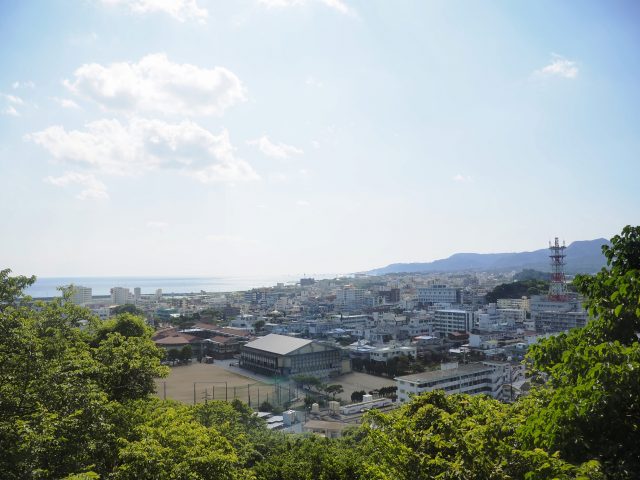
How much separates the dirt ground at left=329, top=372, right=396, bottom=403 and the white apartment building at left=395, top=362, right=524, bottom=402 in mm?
4183

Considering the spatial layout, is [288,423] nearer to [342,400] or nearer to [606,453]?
[342,400]

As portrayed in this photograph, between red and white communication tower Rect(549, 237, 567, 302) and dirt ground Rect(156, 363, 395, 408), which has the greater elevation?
red and white communication tower Rect(549, 237, 567, 302)

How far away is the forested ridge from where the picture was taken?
346cm

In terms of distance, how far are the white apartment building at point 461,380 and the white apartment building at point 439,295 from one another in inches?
1938

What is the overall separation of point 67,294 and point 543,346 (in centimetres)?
764

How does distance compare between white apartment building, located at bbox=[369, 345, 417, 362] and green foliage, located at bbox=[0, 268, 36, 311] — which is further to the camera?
white apartment building, located at bbox=[369, 345, 417, 362]

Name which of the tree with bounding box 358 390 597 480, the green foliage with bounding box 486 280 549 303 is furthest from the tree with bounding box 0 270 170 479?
the green foliage with bounding box 486 280 549 303

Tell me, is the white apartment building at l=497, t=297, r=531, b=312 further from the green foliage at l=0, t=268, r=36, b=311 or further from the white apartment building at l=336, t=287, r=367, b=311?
the green foliage at l=0, t=268, r=36, b=311

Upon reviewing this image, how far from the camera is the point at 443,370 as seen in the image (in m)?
23.9

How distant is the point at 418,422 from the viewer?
616 centimetres

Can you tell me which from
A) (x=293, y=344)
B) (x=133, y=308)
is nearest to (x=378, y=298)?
(x=133, y=308)

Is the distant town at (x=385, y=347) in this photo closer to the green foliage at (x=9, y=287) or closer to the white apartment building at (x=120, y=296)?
the green foliage at (x=9, y=287)

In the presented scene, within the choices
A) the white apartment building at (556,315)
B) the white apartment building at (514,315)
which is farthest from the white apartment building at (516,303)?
the white apartment building at (556,315)

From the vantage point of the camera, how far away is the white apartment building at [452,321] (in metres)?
48.8
